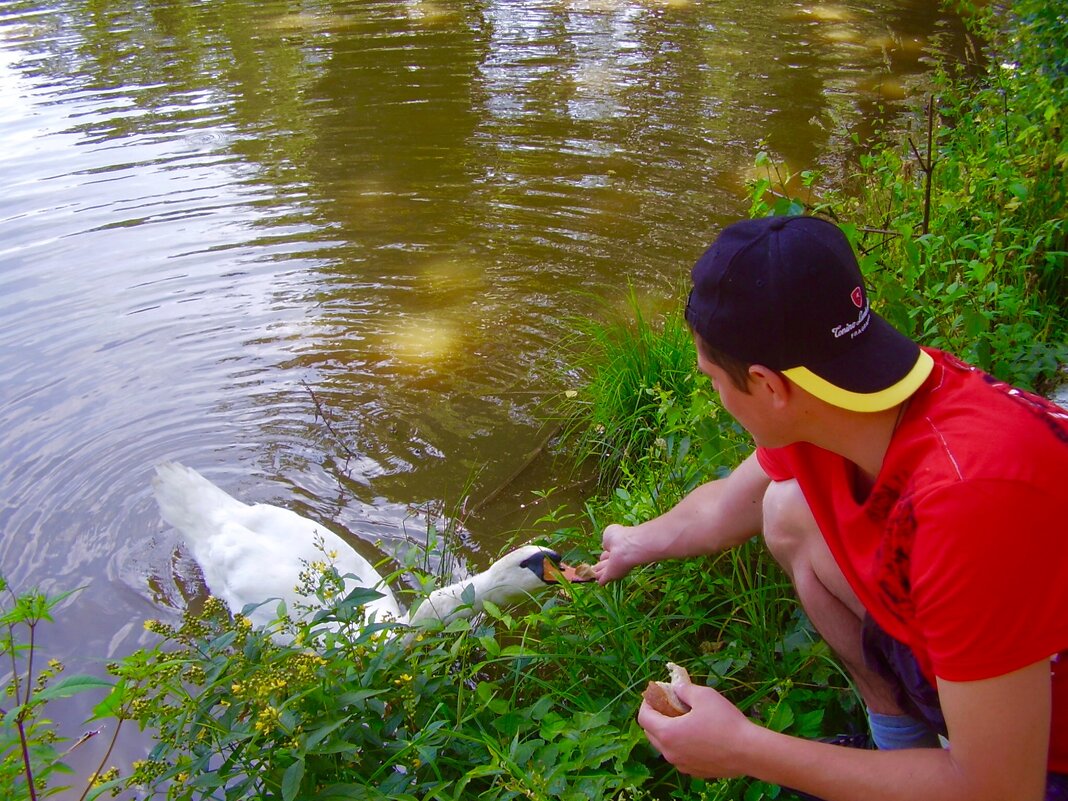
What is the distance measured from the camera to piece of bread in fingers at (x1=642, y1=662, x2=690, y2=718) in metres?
1.86

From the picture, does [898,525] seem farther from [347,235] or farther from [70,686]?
[347,235]

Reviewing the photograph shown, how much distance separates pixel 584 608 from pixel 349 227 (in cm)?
420

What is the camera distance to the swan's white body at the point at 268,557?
109 inches

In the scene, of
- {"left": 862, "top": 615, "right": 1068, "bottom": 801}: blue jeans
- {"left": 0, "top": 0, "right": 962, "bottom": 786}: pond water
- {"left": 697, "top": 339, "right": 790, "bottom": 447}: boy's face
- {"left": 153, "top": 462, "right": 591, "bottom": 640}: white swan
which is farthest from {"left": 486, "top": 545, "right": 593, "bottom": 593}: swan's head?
{"left": 697, "top": 339, "right": 790, "bottom": 447}: boy's face

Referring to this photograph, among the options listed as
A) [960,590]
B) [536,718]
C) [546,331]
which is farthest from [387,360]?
[960,590]

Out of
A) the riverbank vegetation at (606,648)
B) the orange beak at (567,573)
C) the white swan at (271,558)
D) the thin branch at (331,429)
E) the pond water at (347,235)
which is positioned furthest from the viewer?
the thin branch at (331,429)

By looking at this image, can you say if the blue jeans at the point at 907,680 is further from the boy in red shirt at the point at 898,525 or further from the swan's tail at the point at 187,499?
the swan's tail at the point at 187,499

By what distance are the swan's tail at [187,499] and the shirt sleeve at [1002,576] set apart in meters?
2.81

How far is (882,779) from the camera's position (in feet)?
5.13

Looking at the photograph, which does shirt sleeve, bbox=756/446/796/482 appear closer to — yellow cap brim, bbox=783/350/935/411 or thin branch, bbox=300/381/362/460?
yellow cap brim, bbox=783/350/935/411

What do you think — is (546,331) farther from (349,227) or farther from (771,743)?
(771,743)

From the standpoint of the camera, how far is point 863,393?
60.1 inches

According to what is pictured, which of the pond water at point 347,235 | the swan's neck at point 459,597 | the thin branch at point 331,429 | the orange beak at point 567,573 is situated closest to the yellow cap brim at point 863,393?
the orange beak at point 567,573

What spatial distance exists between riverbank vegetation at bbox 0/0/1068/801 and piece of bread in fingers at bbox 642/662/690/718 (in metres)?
0.15
